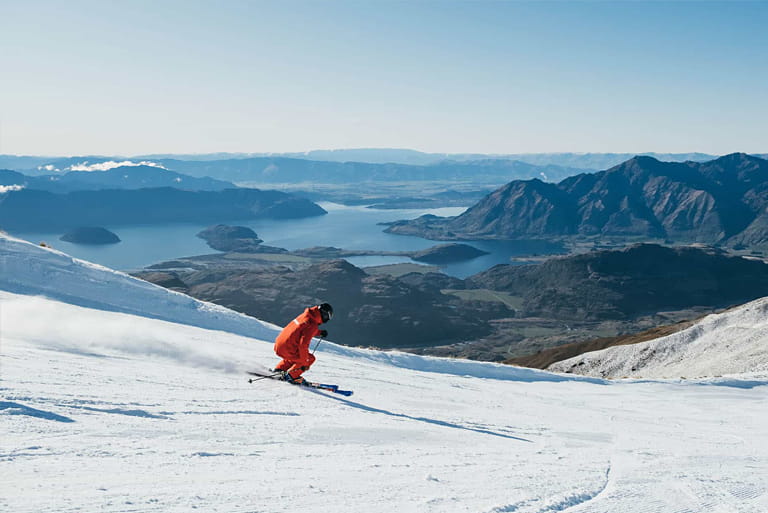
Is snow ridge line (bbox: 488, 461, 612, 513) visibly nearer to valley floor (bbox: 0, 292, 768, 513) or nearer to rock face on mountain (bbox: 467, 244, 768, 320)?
valley floor (bbox: 0, 292, 768, 513)

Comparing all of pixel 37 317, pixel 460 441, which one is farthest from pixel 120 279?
pixel 460 441

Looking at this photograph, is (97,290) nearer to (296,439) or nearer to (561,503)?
(296,439)

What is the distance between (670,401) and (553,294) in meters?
162

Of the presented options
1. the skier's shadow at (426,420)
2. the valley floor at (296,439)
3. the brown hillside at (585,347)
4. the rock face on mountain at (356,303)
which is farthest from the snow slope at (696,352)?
the rock face on mountain at (356,303)

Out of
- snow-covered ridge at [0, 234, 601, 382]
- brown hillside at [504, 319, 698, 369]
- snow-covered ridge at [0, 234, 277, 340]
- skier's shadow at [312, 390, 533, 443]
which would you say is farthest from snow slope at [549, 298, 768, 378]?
snow-covered ridge at [0, 234, 277, 340]

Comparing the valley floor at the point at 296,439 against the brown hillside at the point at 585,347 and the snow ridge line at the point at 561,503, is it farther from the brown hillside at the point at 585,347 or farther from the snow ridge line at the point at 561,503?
the brown hillside at the point at 585,347

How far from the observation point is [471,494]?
5.91 meters

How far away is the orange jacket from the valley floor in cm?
58

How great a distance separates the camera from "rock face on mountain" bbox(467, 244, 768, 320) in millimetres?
164000

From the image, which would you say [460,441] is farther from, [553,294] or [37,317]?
[553,294]

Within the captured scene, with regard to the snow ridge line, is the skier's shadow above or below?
below

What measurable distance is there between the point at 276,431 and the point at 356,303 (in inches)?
5326

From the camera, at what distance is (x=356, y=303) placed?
142 m

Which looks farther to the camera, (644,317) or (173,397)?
(644,317)
